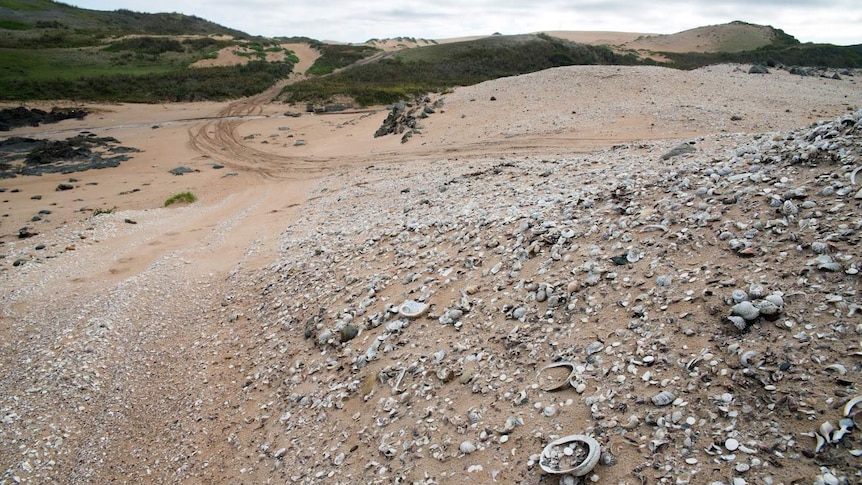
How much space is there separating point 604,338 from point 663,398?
982 mm

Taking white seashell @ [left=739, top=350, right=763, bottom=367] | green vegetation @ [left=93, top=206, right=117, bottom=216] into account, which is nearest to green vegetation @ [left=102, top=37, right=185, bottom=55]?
green vegetation @ [left=93, top=206, right=117, bottom=216]

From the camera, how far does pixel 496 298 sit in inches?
245

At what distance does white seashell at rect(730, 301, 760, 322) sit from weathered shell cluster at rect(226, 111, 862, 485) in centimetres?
2

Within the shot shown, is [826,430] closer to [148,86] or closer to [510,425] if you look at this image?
[510,425]

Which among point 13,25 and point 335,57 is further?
point 335,57

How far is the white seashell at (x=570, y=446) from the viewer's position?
3.61 metres

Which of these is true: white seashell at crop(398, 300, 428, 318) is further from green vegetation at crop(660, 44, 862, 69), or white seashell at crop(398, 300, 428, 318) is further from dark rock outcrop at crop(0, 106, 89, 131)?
green vegetation at crop(660, 44, 862, 69)

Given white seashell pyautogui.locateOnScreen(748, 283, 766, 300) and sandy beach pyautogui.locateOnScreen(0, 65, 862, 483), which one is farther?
sandy beach pyautogui.locateOnScreen(0, 65, 862, 483)

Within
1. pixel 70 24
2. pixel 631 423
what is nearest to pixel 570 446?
pixel 631 423

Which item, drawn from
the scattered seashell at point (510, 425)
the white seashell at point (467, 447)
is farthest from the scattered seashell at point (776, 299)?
the white seashell at point (467, 447)

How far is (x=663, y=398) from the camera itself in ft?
13.0

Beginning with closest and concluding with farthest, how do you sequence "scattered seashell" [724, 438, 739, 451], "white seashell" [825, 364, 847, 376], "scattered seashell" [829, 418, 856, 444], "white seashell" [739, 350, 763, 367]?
"scattered seashell" [829, 418, 856, 444]
"scattered seashell" [724, 438, 739, 451]
"white seashell" [825, 364, 847, 376]
"white seashell" [739, 350, 763, 367]

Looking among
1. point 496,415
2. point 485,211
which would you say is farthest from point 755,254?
point 485,211

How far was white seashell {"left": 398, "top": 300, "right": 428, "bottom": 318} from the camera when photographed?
6.58m
